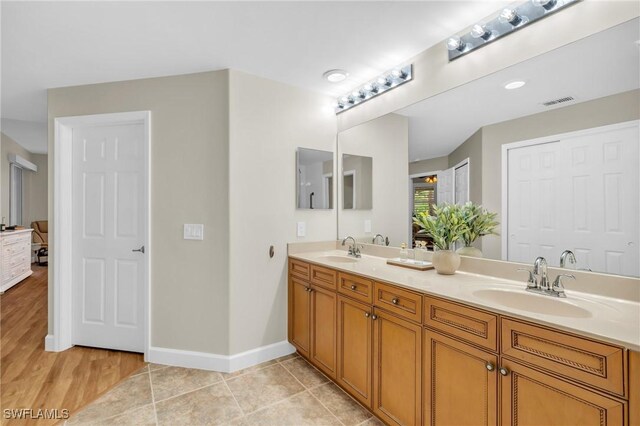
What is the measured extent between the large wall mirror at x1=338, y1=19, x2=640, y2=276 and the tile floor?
1.34 metres

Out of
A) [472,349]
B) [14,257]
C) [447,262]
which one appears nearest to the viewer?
[472,349]

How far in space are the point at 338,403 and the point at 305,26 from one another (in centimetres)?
246

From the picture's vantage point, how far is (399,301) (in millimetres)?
1641

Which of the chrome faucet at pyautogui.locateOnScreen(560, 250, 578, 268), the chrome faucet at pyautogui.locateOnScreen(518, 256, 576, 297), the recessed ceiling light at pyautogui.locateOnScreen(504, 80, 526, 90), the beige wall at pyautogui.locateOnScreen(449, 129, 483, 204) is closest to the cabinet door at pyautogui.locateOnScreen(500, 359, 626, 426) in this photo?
the chrome faucet at pyautogui.locateOnScreen(518, 256, 576, 297)

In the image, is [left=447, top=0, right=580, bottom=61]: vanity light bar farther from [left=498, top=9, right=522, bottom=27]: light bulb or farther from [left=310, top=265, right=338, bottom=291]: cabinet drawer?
[left=310, top=265, right=338, bottom=291]: cabinet drawer

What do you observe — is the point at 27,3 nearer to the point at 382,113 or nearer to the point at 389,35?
the point at 389,35

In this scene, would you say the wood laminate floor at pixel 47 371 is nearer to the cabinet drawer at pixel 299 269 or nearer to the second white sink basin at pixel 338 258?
the cabinet drawer at pixel 299 269

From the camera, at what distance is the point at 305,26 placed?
1.87m

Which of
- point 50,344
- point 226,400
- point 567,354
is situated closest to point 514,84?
point 567,354

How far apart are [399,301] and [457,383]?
17.6 inches

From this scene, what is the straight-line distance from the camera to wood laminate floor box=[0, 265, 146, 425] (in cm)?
202

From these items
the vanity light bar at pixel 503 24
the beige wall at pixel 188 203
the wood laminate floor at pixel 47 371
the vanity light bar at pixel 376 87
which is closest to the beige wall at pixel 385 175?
the vanity light bar at pixel 376 87

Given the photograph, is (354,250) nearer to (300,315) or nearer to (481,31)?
(300,315)

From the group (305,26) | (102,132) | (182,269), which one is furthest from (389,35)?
(102,132)
